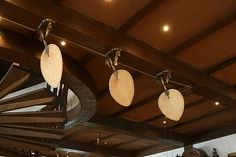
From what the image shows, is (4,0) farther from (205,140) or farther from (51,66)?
(205,140)

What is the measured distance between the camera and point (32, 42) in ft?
11.9

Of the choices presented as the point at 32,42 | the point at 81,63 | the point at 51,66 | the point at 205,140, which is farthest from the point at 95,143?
the point at 51,66

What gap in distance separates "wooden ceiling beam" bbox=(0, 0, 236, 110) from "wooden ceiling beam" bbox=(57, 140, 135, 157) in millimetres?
4171

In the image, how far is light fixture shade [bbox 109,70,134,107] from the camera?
240 cm

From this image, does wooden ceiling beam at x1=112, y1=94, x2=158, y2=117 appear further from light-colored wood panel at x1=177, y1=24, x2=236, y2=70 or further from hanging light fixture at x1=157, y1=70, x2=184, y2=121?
hanging light fixture at x1=157, y1=70, x2=184, y2=121

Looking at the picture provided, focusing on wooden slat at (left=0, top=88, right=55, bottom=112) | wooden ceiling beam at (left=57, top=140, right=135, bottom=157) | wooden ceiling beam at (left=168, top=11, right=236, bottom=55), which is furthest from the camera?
wooden ceiling beam at (left=57, top=140, right=135, bottom=157)

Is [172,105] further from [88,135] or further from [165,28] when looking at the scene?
[88,135]

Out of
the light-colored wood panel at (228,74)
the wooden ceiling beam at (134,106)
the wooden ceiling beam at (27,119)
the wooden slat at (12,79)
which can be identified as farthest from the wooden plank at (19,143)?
the light-colored wood panel at (228,74)

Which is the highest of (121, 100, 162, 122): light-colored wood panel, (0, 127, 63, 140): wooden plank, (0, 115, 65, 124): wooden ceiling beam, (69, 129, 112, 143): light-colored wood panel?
(121, 100, 162, 122): light-colored wood panel

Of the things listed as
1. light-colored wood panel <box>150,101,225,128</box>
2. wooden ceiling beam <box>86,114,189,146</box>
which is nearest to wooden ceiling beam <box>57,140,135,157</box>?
wooden ceiling beam <box>86,114,189,146</box>

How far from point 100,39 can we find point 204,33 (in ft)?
3.80

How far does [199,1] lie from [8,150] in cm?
474

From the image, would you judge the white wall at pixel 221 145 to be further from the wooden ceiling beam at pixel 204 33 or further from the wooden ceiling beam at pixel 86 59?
the wooden ceiling beam at pixel 86 59

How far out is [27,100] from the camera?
4957 millimetres
